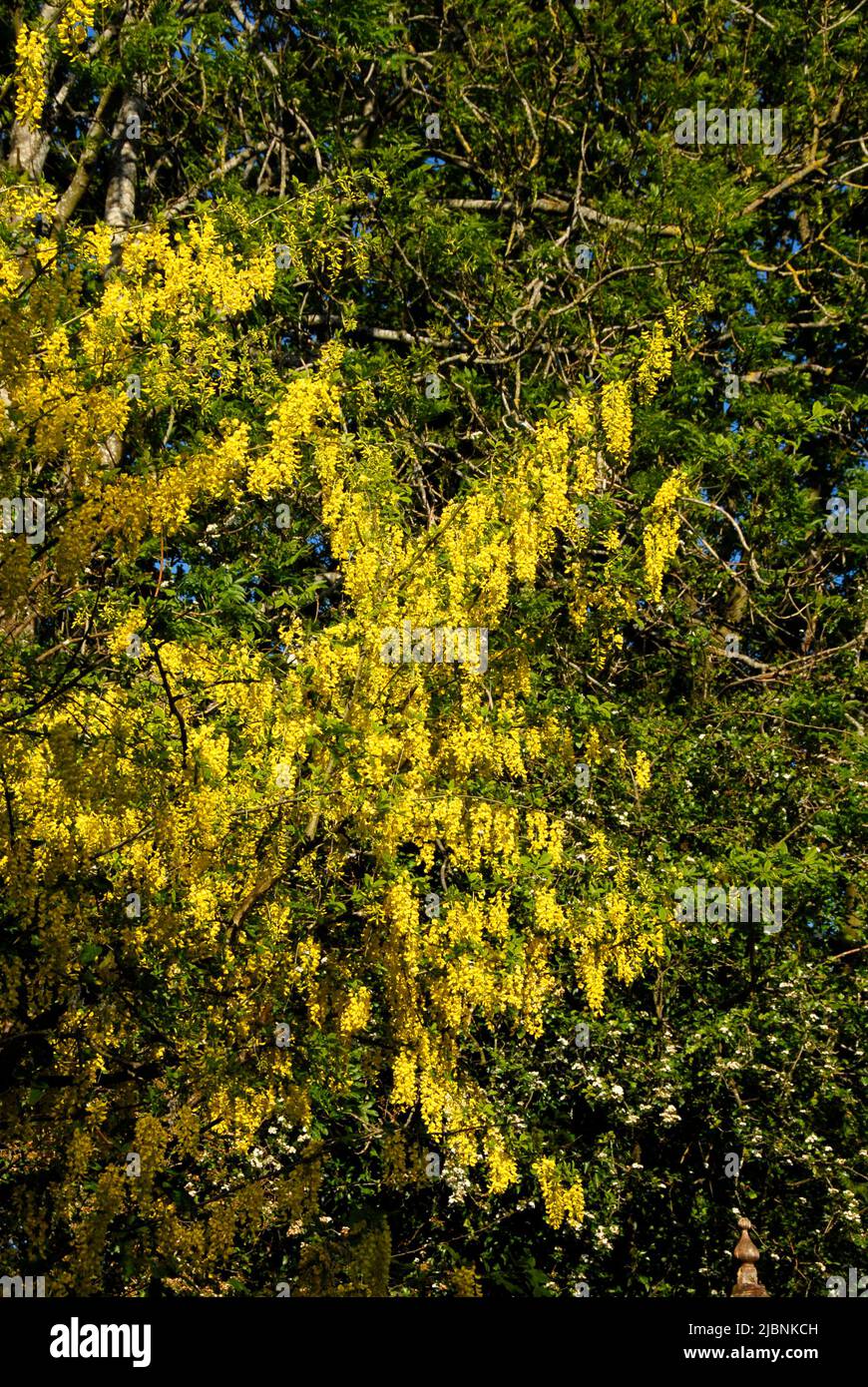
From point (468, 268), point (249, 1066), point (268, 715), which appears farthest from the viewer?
point (468, 268)

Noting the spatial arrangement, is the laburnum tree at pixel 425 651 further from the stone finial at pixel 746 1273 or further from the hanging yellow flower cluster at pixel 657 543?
the stone finial at pixel 746 1273

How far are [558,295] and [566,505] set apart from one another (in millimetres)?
4197

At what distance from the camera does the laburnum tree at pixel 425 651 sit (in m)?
3.93

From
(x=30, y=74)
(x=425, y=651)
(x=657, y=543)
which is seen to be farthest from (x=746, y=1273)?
(x=30, y=74)

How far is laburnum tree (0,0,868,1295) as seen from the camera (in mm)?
3926

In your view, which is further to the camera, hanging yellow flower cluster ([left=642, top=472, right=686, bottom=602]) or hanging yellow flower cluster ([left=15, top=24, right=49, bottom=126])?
hanging yellow flower cluster ([left=642, top=472, right=686, bottom=602])

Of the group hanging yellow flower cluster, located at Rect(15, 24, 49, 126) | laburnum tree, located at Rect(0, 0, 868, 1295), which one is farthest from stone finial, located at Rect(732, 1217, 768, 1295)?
hanging yellow flower cluster, located at Rect(15, 24, 49, 126)

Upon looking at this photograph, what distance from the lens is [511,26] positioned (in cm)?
873

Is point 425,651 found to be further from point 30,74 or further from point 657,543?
point 30,74

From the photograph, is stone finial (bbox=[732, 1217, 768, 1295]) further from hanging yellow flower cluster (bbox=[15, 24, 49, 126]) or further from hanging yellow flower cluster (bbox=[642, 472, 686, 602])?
hanging yellow flower cluster (bbox=[15, 24, 49, 126])

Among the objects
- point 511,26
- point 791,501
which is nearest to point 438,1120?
point 791,501

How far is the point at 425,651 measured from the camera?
451 cm

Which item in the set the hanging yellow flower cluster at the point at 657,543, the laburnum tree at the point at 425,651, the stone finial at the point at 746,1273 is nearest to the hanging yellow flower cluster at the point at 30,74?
the laburnum tree at the point at 425,651

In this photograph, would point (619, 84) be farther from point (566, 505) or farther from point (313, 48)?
point (566, 505)
